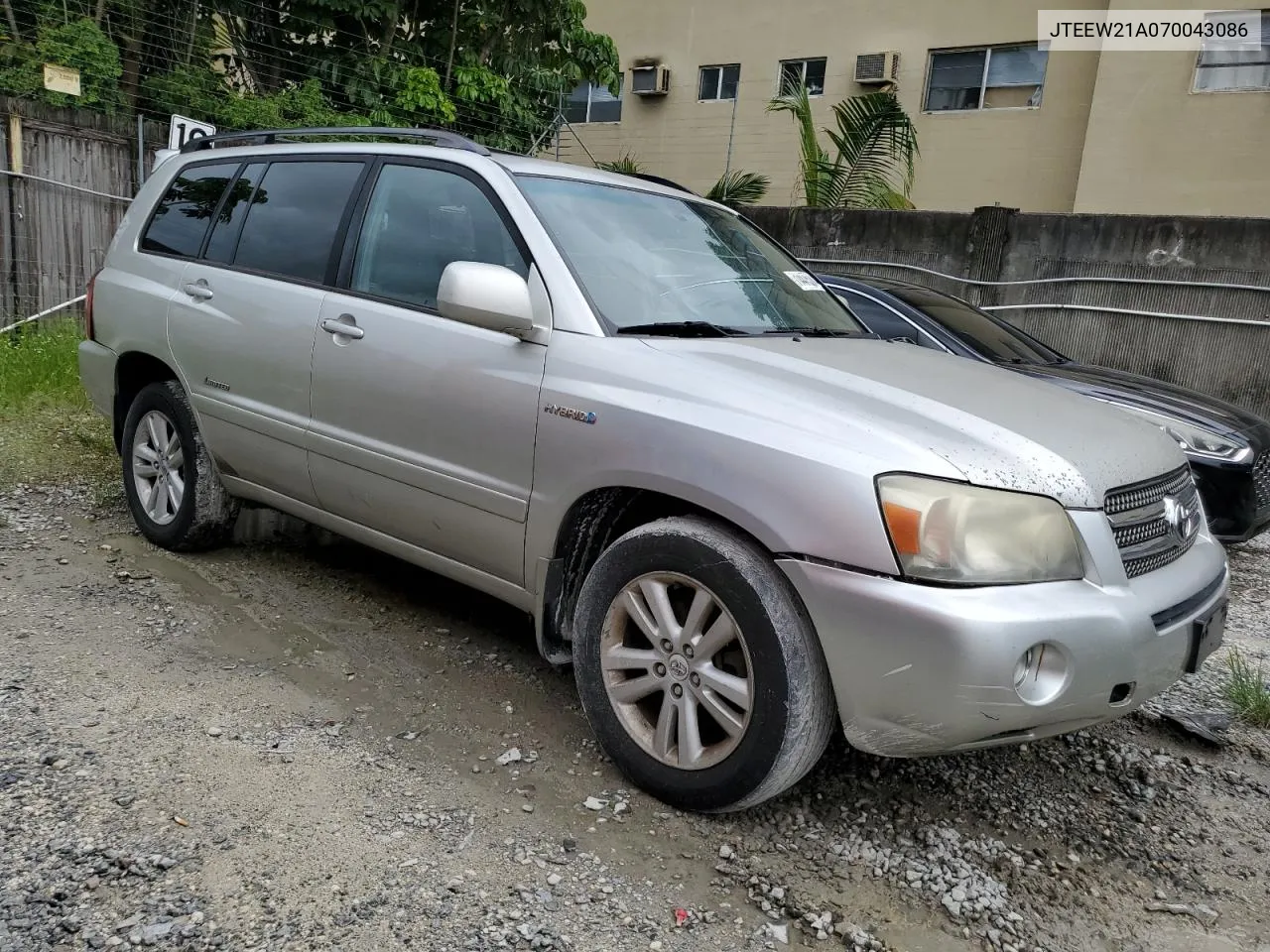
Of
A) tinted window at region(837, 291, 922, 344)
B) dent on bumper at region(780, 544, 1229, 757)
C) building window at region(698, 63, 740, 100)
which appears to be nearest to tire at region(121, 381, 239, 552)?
dent on bumper at region(780, 544, 1229, 757)

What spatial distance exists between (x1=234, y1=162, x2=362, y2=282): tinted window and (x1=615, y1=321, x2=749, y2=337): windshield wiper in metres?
1.41

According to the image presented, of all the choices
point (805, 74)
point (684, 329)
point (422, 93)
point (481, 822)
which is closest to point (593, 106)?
point (805, 74)

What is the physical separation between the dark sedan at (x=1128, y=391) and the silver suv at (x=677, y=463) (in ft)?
7.11

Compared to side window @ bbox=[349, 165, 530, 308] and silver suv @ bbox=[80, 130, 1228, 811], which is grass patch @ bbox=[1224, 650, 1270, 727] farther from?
side window @ bbox=[349, 165, 530, 308]

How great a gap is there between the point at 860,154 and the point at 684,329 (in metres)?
9.31

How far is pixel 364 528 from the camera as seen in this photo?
3.63 m

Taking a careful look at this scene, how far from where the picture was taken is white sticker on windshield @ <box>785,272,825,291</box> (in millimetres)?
3871

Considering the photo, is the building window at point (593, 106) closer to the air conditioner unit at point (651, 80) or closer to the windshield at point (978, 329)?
the air conditioner unit at point (651, 80)

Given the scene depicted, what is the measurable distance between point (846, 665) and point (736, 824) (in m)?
0.66

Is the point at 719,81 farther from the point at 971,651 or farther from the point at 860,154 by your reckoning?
the point at 971,651

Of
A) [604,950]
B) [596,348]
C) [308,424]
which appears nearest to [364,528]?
[308,424]

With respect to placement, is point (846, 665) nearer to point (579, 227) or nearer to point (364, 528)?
point (579, 227)

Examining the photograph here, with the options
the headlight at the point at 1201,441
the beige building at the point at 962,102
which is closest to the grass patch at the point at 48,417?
the headlight at the point at 1201,441

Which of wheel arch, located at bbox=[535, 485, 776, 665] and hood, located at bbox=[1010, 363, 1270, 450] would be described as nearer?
wheel arch, located at bbox=[535, 485, 776, 665]
